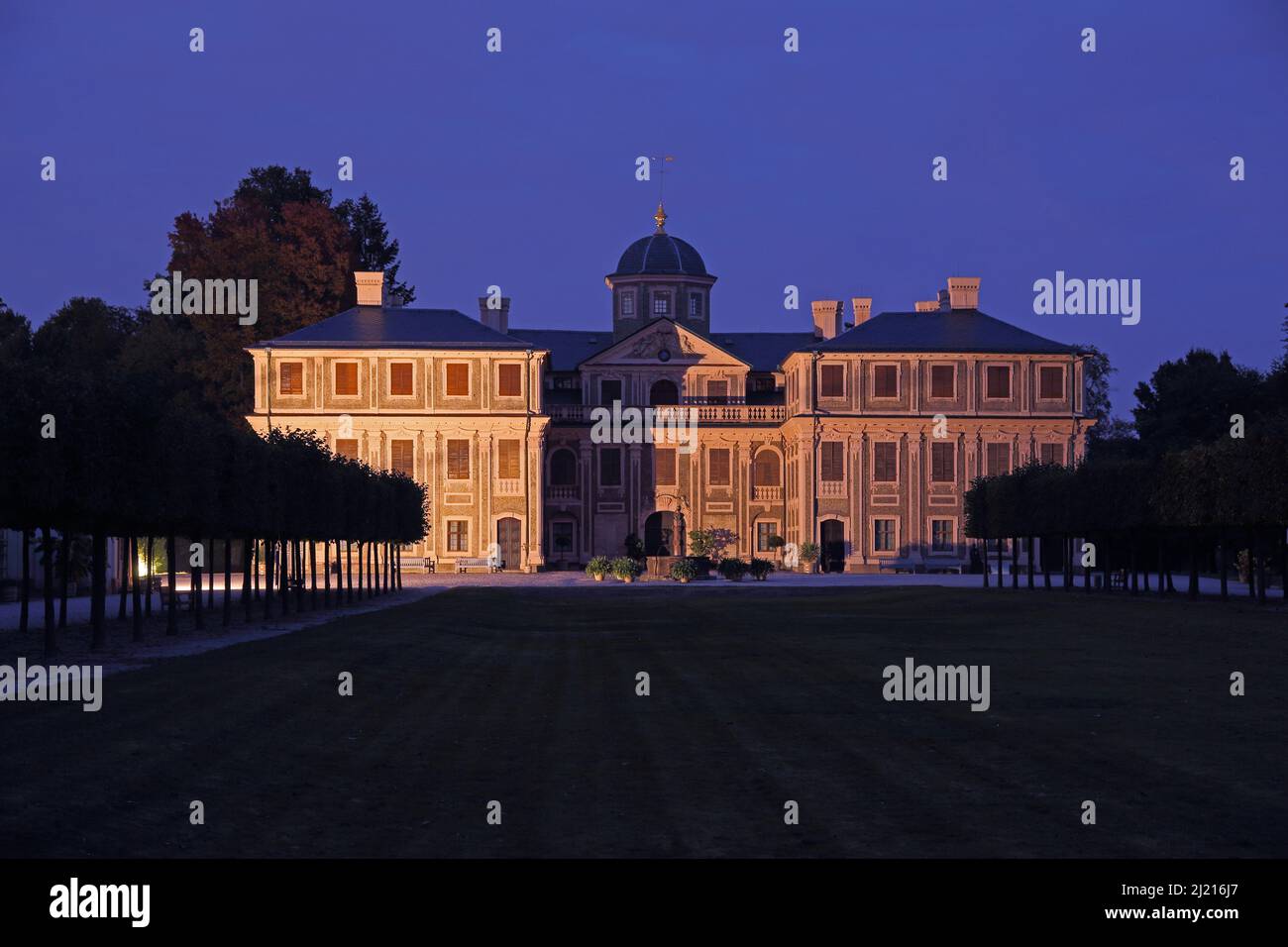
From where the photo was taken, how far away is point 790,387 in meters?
94.9

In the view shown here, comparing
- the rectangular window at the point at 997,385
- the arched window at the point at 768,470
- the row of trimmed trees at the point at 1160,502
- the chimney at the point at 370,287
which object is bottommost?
the row of trimmed trees at the point at 1160,502

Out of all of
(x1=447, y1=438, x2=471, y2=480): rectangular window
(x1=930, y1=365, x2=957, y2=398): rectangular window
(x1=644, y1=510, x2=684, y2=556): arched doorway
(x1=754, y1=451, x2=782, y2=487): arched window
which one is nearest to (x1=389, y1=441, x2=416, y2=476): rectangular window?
(x1=447, y1=438, x2=471, y2=480): rectangular window

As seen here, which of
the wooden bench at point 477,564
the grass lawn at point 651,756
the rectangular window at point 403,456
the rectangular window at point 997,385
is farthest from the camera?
the rectangular window at point 997,385

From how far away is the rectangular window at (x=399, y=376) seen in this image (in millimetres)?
87438

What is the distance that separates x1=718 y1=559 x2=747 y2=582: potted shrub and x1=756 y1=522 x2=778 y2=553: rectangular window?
2165 cm

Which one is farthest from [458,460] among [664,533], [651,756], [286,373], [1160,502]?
[651,756]

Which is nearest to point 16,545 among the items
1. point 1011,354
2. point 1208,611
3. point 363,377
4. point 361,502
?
point 361,502

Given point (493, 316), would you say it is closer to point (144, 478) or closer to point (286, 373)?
point (286, 373)

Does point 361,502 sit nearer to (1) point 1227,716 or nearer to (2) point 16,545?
(2) point 16,545

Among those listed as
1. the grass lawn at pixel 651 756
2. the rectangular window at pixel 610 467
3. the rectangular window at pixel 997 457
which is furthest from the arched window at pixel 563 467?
the grass lawn at pixel 651 756

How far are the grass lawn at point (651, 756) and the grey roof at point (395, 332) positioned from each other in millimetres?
59440

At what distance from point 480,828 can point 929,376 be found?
80.7 m

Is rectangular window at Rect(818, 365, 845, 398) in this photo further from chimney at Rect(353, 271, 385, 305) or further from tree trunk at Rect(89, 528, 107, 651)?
tree trunk at Rect(89, 528, 107, 651)

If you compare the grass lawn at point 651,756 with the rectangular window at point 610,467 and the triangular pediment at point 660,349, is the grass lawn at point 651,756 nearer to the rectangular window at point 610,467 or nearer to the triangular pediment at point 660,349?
the rectangular window at point 610,467
